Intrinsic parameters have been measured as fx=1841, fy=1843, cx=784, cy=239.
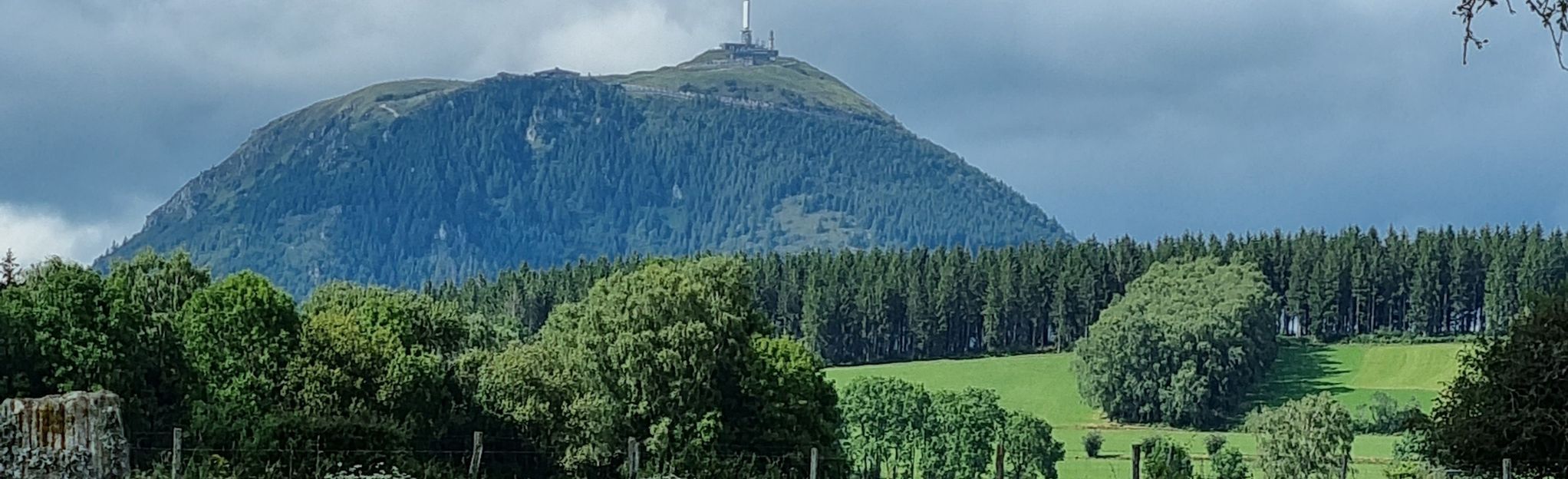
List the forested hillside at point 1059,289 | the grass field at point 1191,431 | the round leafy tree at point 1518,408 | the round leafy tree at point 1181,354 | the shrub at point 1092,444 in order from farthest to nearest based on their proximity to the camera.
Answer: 1. the forested hillside at point 1059,289
2. the round leafy tree at point 1181,354
3. the grass field at point 1191,431
4. the shrub at point 1092,444
5. the round leafy tree at point 1518,408

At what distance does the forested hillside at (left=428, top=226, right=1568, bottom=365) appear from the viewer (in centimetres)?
15962

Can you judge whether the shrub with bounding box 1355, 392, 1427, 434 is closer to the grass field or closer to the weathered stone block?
the grass field

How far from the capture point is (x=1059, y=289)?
167 meters

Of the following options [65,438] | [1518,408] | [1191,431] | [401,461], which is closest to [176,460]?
[401,461]

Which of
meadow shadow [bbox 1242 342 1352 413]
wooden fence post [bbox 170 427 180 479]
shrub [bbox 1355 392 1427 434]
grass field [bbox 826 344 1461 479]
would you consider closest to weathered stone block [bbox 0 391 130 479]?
wooden fence post [bbox 170 427 180 479]

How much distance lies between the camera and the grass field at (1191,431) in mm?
115438

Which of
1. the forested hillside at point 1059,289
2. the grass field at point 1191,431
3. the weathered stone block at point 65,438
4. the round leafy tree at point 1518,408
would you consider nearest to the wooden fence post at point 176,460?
the weathered stone block at point 65,438

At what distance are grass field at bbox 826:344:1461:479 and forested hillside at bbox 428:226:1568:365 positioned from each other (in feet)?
35.7

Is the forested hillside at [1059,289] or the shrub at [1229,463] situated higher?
the forested hillside at [1059,289]

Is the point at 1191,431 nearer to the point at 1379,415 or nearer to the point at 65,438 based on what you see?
the point at 1379,415

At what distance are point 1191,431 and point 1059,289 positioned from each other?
4544cm

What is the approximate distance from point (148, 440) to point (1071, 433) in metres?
75.9

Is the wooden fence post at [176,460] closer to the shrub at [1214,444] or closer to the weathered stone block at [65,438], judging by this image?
the weathered stone block at [65,438]

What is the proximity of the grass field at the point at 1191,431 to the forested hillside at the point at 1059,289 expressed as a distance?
35.7 feet
